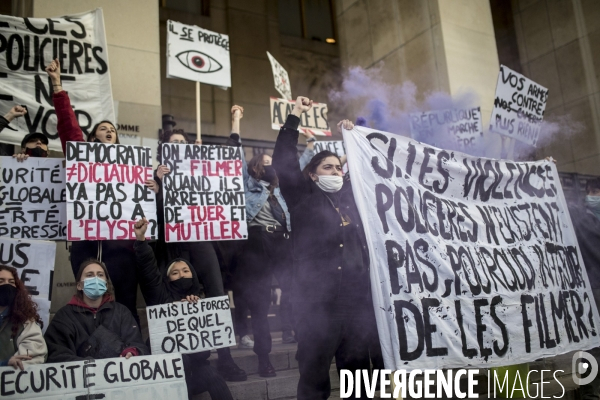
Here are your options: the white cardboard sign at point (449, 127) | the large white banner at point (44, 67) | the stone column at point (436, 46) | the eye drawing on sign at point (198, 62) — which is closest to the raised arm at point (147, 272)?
the large white banner at point (44, 67)

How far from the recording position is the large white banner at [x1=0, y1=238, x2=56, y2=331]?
4117 millimetres

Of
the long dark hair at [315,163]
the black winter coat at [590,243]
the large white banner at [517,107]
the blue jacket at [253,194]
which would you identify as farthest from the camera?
the large white banner at [517,107]

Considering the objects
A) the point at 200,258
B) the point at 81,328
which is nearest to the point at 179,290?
the point at 200,258

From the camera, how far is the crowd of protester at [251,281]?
3.36 m

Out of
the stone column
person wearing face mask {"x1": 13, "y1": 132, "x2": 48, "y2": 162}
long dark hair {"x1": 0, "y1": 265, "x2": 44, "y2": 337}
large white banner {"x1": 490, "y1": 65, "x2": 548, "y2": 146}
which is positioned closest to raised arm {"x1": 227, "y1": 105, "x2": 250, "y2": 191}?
person wearing face mask {"x1": 13, "y1": 132, "x2": 48, "y2": 162}

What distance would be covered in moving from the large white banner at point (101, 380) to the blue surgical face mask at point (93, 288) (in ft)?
2.21

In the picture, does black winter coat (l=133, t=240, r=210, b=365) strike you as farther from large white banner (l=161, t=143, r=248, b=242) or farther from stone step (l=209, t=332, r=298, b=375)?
stone step (l=209, t=332, r=298, b=375)

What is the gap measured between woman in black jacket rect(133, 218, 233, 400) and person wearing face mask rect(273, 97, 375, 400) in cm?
84

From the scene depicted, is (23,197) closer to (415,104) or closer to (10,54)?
(10,54)

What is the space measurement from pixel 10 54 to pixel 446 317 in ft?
14.7

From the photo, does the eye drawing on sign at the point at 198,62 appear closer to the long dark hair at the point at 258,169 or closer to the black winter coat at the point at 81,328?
the long dark hair at the point at 258,169

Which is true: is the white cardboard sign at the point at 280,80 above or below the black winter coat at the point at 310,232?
above

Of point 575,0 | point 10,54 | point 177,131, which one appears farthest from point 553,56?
point 10,54

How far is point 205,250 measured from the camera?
4.72 metres
